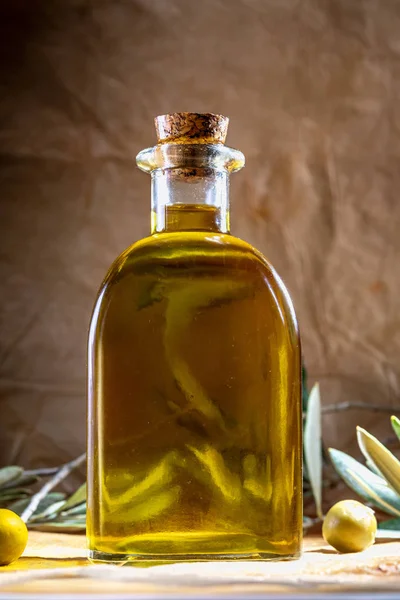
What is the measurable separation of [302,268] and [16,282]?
332mm

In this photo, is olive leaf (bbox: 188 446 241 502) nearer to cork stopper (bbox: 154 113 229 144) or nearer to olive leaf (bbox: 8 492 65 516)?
cork stopper (bbox: 154 113 229 144)

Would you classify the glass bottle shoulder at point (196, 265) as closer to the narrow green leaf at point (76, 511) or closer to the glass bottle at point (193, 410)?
the glass bottle at point (193, 410)

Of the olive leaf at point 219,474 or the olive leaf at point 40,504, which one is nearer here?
the olive leaf at point 219,474

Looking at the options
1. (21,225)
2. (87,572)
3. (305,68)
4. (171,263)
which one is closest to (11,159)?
(21,225)

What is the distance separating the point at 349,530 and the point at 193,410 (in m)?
0.17

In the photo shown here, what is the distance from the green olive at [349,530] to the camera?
2.21 ft

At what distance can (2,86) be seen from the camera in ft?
3.36

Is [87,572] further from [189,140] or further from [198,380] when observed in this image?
[189,140]

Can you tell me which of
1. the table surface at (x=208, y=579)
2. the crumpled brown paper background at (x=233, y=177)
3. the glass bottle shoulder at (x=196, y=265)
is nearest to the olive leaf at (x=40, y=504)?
the crumpled brown paper background at (x=233, y=177)

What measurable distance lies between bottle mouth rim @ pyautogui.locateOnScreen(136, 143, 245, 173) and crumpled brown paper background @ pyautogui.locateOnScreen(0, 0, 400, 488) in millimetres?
356

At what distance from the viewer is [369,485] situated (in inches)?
30.4

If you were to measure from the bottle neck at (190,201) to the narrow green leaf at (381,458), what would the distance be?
0.21 meters

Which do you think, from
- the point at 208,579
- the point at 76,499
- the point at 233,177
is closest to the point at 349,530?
the point at 208,579

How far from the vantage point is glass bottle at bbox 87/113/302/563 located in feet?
1.97
